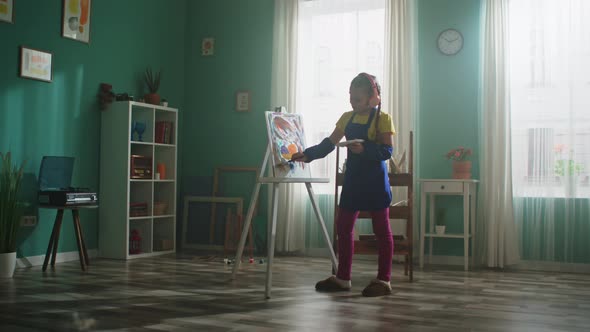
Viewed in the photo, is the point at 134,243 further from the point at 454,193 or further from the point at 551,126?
the point at 551,126

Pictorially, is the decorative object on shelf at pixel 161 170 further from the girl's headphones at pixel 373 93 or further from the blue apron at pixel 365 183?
the girl's headphones at pixel 373 93

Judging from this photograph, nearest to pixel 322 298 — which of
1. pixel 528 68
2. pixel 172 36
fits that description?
pixel 528 68

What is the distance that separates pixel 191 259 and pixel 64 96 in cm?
174

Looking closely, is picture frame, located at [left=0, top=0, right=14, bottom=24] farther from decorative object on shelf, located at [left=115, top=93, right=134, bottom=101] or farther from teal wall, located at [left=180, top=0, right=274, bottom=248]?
teal wall, located at [left=180, top=0, right=274, bottom=248]

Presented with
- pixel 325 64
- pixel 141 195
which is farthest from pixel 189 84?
pixel 325 64

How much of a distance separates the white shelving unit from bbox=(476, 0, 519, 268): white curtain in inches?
112

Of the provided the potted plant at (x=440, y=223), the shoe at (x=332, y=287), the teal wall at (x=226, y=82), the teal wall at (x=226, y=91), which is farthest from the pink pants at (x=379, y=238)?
the teal wall at (x=226, y=82)

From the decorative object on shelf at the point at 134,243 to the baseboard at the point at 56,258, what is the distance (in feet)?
1.00

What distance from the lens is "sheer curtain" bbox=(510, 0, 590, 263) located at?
477 centimetres

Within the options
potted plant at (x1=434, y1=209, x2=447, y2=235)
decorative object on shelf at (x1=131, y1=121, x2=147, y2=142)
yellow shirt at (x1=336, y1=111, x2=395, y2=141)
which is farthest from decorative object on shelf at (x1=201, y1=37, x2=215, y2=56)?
yellow shirt at (x1=336, y1=111, x2=395, y2=141)

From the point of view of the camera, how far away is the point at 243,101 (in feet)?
20.1

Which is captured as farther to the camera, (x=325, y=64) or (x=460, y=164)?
(x=325, y=64)

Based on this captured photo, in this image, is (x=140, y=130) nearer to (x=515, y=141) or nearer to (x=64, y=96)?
(x=64, y=96)

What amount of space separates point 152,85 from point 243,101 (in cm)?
94
